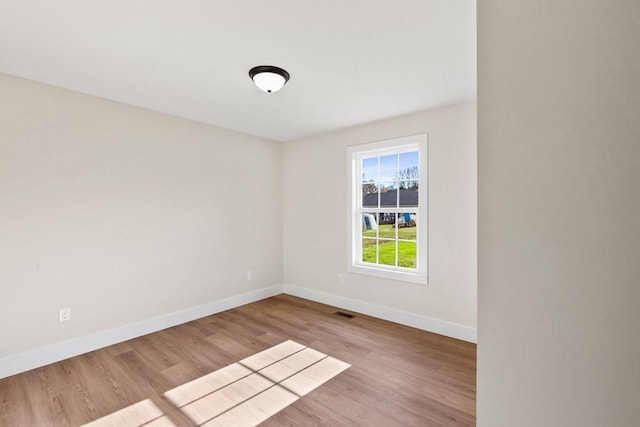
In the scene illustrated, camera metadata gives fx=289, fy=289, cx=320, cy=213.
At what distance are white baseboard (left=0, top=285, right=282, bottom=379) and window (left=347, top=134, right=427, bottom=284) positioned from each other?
1.91m

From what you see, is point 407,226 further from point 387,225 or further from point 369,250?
point 369,250

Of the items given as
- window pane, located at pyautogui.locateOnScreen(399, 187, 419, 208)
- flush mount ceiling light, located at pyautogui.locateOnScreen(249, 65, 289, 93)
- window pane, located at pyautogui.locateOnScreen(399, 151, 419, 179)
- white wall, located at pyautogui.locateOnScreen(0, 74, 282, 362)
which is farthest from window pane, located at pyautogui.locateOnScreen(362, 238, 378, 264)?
flush mount ceiling light, located at pyautogui.locateOnScreen(249, 65, 289, 93)

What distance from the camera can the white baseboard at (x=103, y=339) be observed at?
2500mm

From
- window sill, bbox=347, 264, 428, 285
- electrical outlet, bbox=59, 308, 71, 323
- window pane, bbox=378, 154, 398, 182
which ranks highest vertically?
window pane, bbox=378, 154, 398, 182

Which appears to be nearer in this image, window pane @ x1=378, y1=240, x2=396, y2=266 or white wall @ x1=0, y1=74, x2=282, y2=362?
white wall @ x1=0, y1=74, x2=282, y2=362

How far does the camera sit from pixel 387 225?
3.91m

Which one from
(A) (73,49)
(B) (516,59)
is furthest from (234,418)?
(A) (73,49)

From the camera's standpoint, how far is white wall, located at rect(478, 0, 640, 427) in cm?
59

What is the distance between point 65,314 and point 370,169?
12.4 ft

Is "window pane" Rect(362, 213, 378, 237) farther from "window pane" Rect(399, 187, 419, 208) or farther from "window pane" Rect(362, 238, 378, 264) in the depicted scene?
"window pane" Rect(399, 187, 419, 208)

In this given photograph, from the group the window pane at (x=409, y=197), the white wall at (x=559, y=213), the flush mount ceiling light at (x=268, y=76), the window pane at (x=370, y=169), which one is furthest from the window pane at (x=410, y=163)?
the white wall at (x=559, y=213)

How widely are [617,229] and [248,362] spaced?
9.27 ft

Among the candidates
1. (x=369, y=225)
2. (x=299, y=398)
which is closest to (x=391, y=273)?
(x=369, y=225)

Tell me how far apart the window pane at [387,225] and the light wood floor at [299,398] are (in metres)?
1.13
